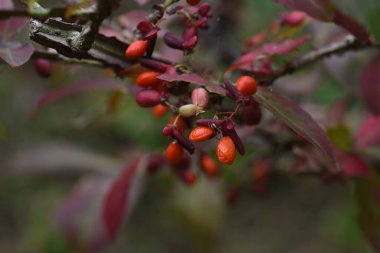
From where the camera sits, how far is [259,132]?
104cm

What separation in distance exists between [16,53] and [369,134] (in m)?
0.62

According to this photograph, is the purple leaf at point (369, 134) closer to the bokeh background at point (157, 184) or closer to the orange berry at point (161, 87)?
the bokeh background at point (157, 184)

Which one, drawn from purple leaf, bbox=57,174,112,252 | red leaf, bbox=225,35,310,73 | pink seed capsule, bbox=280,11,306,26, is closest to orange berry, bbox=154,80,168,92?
red leaf, bbox=225,35,310,73

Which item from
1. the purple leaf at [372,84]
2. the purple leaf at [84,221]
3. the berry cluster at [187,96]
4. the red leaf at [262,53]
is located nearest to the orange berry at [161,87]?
the berry cluster at [187,96]

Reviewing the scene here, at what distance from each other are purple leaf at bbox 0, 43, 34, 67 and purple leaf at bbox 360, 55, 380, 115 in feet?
1.75

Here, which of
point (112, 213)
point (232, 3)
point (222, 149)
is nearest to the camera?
point (222, 149)

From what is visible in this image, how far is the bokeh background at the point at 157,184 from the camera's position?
1208 millimetres

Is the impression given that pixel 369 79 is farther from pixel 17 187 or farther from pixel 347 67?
pixel 17 187

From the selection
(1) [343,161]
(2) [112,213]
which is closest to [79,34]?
(2) [112,213]

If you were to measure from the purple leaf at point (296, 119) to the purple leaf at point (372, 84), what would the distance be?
0.34 metres

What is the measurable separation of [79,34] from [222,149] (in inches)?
6.8

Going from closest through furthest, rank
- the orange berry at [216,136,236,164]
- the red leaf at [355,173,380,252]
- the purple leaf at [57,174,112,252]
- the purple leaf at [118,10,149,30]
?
the orange berry at [216,136,236,164] < the purple leaf at [118,10,149,30] < the red leaf at [355,173,380,252] < the purple leaf at [57,174,112,252]

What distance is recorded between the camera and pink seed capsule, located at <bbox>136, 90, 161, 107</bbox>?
612 mm

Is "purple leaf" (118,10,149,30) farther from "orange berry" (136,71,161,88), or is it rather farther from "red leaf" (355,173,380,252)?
"red leaf" (355,173,380,252)
